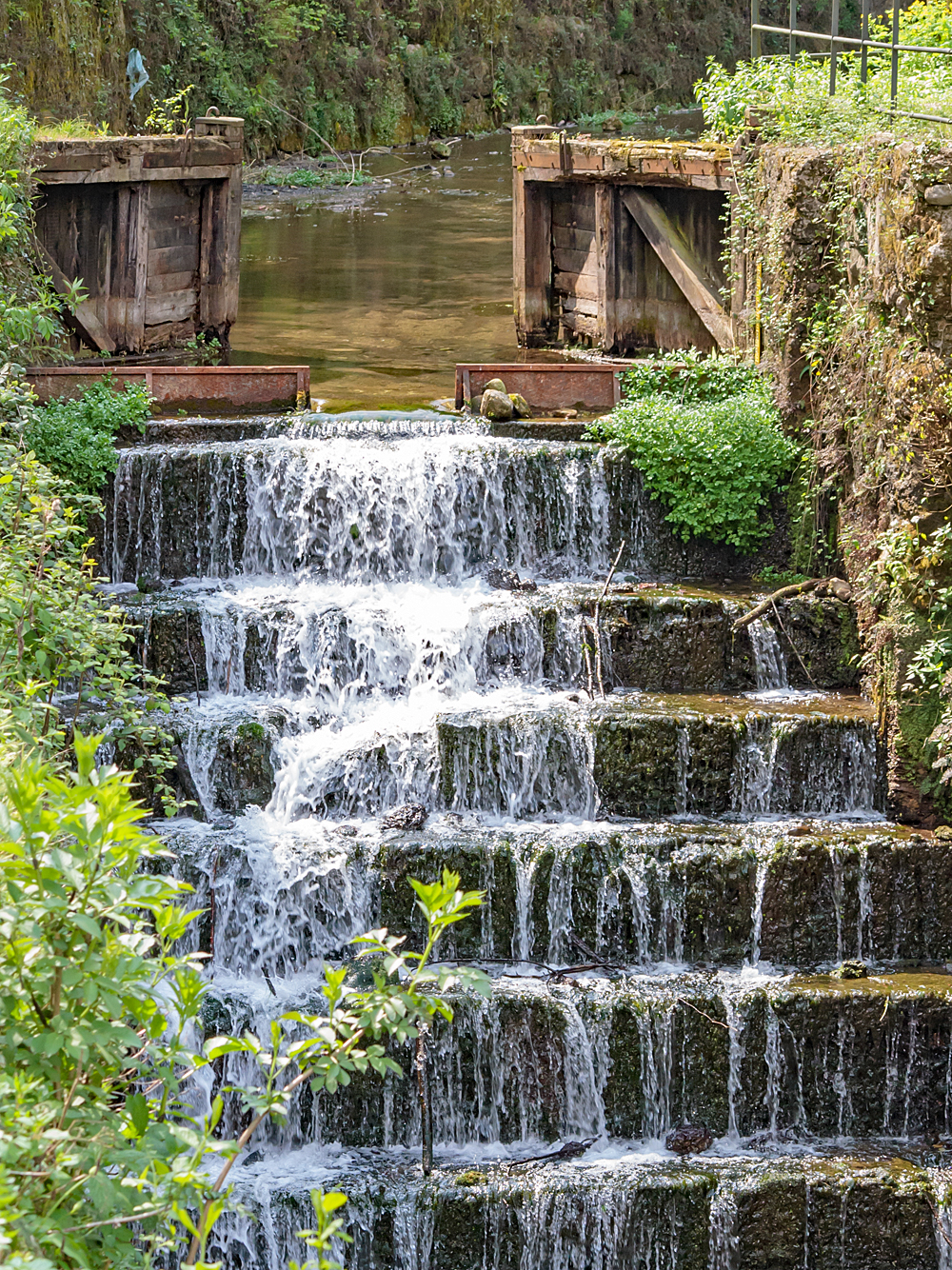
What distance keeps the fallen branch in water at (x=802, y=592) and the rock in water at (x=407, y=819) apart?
2563 mm

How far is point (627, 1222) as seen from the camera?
738 centimetres

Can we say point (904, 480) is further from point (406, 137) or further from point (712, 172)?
point (406, 137)

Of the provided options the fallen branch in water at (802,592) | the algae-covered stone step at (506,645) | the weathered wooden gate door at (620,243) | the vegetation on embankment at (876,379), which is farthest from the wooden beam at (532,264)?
the fallen branch in water at (802,592)

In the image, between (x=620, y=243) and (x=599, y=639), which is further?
(x=620, y=243)

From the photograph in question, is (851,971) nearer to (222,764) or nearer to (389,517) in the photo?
(222,764)

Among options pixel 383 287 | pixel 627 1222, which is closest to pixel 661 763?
pixel 627 1222

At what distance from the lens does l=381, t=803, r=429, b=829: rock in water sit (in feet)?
29.6

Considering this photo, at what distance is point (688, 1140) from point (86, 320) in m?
9.18

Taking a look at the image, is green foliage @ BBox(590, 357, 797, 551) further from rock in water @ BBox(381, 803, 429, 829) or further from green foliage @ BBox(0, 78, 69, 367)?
green foliage @ BBox(0, 78, 69, 367)

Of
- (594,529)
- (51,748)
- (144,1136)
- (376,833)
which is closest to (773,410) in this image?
(594,529)

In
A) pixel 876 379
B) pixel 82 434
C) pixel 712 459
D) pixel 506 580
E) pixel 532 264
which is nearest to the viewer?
pixel 876 379

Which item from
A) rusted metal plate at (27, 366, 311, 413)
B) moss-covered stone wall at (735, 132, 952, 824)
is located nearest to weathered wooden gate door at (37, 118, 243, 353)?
rusted metal plate at (27, 366, 311, 413)

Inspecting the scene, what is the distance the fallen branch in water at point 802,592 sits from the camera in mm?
10055

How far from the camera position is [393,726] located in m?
9.84
